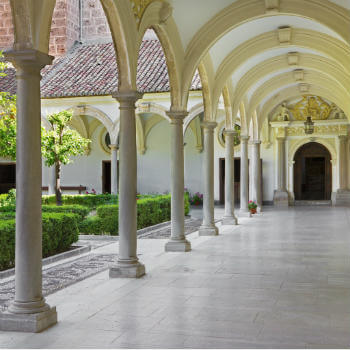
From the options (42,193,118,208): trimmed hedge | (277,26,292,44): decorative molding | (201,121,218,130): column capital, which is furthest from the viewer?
(42,193,118,208): trimmed hedge

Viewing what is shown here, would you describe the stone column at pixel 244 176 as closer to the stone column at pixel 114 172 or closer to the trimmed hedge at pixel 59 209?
the stone column at pixel 114 172

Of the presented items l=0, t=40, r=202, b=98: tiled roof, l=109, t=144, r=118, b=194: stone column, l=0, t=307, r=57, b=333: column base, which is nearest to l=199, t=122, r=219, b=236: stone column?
l=0, t=307, r=57, b=333: column base

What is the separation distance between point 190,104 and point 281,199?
6458 millimetres

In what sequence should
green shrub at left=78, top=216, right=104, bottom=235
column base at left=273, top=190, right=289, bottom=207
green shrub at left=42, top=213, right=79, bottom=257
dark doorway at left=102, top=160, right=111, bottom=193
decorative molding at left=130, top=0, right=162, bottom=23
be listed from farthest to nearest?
dark doorway at left=102, top=160, right=111, bottom=193 < column base at left=273, top=190, right=289, bottom=207 < green shrub at left=78, top=216, right=104, bottom=235 < green shrub at left=42, top=213, right=79, bottom=257 < decorative molding at left=130, top=0, right=162, bottom=23

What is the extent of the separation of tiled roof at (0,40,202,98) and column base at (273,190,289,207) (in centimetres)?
668

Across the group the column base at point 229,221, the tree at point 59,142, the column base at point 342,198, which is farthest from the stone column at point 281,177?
the tree at point 59,142

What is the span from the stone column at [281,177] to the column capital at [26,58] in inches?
754

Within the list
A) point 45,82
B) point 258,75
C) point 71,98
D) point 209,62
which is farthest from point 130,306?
point 45,82

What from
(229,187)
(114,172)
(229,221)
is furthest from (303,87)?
(114,172)

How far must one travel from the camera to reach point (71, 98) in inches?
824

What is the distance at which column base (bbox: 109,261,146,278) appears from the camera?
711cm

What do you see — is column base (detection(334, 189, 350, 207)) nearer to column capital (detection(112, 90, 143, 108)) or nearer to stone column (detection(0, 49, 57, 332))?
column capital (detection(112, 90, 143, 108))

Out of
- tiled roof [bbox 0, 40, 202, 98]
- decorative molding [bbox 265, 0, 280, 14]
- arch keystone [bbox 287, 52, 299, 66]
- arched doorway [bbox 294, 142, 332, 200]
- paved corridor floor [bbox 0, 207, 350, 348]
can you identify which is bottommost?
paved corridor floor [bbox 0, 207, 350, 348]

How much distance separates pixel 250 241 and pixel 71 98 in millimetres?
12586
